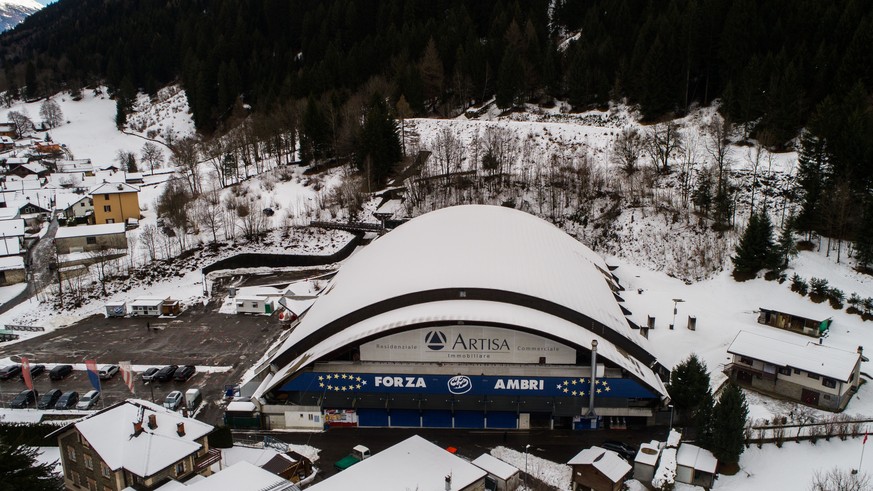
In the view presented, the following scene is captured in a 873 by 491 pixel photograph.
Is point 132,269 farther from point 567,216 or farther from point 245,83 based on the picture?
point 245,83

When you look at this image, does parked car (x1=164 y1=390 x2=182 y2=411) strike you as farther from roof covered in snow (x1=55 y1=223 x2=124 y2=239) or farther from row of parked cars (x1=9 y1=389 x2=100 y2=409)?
roof covered in snow (x1=55 y1=223 x2=124 y2=239)

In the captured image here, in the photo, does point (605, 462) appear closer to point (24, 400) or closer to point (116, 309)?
point (24, 400)

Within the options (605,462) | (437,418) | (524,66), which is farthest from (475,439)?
(524,66)

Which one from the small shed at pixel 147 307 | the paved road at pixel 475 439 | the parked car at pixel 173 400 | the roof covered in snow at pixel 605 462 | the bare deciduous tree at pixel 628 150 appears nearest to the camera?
the roof covered in snow at pixel 605 462

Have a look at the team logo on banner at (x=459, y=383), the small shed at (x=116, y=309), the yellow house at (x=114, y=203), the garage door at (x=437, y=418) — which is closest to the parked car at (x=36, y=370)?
the small shed at (x=116, y=309)

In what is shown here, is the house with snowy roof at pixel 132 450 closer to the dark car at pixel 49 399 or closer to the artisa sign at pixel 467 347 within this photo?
the dark car at pixel 49 399

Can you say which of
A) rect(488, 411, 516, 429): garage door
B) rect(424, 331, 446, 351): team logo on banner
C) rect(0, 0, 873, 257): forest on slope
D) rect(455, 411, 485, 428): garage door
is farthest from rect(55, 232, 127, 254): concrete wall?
rect(488, 411, 516, 429): garage door
